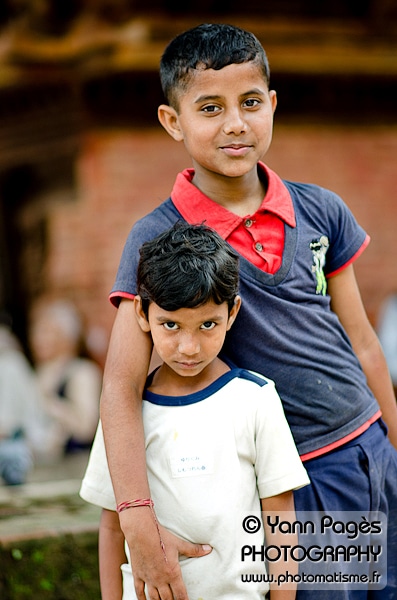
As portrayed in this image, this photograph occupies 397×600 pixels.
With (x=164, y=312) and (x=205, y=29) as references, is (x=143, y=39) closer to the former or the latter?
(x=205, y=29)

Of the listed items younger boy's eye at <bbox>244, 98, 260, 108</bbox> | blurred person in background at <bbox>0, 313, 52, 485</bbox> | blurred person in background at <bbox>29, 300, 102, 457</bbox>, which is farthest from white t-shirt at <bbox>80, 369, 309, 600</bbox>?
blurred person in background at <bbox>29, 300, 102, 457</bbox>

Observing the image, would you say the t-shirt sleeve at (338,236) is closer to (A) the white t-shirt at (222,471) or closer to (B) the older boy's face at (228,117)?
(B) the older boy's face at (228,117)

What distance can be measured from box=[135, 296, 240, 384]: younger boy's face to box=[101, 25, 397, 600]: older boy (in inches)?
3.5

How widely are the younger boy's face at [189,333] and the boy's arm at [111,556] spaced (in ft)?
1.30

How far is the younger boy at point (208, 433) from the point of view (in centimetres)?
182

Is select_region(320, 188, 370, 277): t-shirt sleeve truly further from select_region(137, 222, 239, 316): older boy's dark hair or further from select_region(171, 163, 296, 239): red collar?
select_region(137, 222, 239, 316): older boy's dark hair

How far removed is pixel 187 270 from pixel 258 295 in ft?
0.65

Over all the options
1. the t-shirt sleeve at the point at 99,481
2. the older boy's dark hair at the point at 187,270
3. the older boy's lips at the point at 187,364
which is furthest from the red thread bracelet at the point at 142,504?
the older boy's dark hair at the point at 187,270

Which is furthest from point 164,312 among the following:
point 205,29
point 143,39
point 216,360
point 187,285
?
point 143,39

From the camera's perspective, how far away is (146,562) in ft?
5.95

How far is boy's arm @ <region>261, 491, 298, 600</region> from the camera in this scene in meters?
1.86

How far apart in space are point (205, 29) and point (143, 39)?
3500 millimetres

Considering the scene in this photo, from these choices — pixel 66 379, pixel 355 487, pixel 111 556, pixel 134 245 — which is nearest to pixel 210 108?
pixel 134 245

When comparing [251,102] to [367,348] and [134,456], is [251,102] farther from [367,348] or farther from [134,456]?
[134,456]
